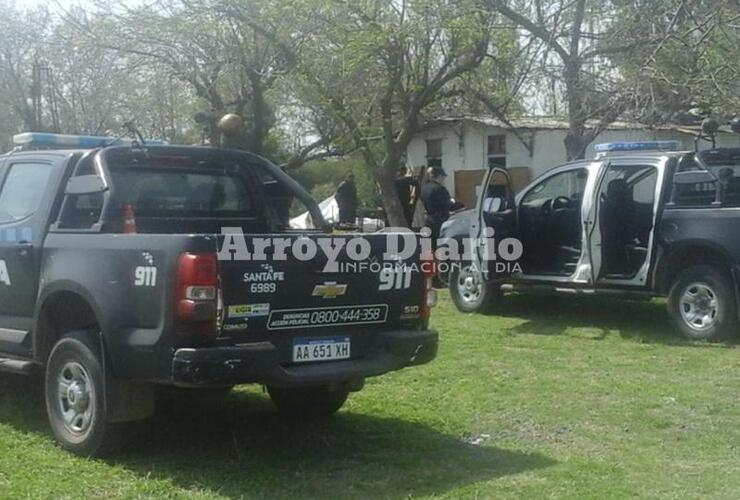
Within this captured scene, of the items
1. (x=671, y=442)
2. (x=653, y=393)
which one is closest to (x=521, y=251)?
(x=653, y=393)

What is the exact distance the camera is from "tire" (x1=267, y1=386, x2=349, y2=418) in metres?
6.93

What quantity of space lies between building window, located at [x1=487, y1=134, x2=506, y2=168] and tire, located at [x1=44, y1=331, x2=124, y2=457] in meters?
16.5

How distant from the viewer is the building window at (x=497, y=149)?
21828 millimetres

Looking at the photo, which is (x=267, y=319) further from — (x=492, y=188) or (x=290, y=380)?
(x=492, y=188)

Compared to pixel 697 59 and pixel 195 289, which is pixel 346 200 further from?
pixel 195 289

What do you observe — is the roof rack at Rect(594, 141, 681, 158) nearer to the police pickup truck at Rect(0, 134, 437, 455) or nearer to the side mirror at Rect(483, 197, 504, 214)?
the side mirror at Rect(483, 197, 504, 214)

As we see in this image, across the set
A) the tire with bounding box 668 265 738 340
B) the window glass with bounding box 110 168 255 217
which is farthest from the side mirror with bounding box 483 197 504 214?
the window glass with bounding box 110 168 255 217

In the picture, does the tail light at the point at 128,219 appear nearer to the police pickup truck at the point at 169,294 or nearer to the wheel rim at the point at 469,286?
the police pickup truck at the point at 169,294

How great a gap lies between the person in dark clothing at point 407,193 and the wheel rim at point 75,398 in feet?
35.4

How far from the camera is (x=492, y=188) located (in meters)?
11.5

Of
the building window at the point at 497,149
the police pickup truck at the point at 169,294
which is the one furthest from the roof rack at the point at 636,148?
the building window at the point at 497,149

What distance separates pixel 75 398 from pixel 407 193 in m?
11.2

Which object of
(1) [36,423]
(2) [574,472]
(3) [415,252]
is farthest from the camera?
(1) [36,423]

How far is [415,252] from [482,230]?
489 centimetres
